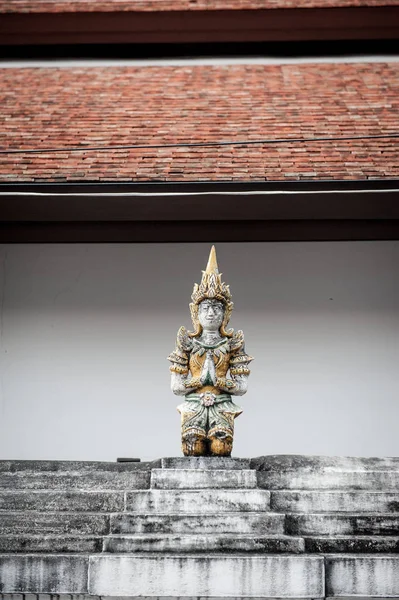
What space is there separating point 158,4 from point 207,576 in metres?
7.73

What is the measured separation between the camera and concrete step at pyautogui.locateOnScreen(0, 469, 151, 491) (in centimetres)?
589

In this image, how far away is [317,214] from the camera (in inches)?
347

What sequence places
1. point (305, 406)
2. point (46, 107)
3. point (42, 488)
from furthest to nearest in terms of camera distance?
point (46, 107), point (305, 406), point (42, 488)

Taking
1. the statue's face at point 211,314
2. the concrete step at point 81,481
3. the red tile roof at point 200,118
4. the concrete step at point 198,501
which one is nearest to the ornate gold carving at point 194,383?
the statue's face at point 211,314

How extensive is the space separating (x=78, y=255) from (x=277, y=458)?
Result: 431cm

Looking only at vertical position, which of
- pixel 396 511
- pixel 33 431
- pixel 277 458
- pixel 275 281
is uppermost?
pixel 275 281

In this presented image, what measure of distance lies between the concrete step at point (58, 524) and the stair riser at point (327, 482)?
1.11m

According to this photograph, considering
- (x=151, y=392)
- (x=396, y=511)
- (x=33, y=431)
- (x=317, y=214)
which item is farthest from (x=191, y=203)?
(x=396, y=511)

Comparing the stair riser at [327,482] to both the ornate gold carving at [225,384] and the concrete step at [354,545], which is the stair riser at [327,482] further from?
the ornate gold carving at [225,384]

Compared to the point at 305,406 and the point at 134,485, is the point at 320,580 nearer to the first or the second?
the point at 134,485

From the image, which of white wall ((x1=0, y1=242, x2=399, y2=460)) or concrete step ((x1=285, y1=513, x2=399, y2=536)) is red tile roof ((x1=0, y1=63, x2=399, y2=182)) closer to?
white wall ((x1=0, y1=242, x2=399, y2=460))

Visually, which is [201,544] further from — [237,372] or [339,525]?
[237,372]

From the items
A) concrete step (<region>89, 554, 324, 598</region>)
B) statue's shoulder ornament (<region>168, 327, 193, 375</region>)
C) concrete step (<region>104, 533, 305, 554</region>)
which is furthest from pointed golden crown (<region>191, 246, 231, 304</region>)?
concrete step (<region>89, 554, 324, 598</region>)

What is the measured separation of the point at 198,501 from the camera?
5496 mm
